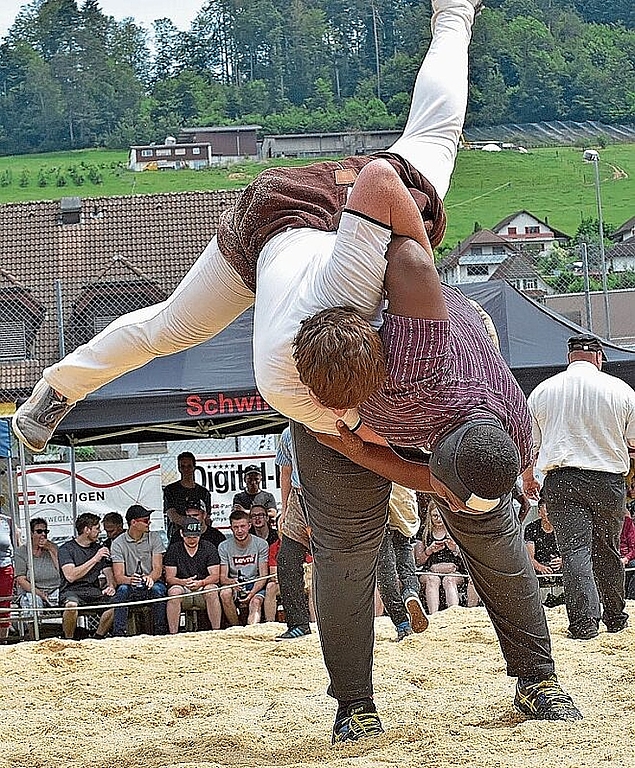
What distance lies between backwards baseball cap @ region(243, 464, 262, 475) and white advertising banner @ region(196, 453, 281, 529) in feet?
0.06

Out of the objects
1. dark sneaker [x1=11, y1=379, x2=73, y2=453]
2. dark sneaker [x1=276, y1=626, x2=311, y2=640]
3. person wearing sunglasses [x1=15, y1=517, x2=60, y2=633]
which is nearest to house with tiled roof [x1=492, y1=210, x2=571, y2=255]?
person wearing sunglasses [x1=15, y1=517, x2=60, y2=633]

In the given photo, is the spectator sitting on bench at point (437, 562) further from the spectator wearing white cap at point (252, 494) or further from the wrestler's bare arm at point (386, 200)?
the wrestler's bare arm at point (386, 200)

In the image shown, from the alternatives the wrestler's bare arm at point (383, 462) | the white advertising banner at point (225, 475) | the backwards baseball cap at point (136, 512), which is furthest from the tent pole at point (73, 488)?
the wrestler's bare arm at point (383, 462)

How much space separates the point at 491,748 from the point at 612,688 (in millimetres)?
1130

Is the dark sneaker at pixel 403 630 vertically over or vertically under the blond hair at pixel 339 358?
under

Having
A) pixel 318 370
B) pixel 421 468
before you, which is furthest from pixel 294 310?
pixel 421 468

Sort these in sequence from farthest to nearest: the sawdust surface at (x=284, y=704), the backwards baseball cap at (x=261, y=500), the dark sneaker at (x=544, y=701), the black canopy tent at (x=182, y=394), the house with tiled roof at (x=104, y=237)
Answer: the house with tiled roof at (x=104, y=237)
the backwards baseball cap at (x=261, y=500)
the black canopy tent at (x=182, y=394)
the dark sneaker at (x=544, y=701)
the sawdust surface at (x=284, y=704)

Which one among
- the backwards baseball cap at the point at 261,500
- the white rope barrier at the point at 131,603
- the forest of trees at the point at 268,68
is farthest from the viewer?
the forest of trees at the point at 268,68

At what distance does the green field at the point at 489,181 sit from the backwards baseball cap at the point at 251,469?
31859 mm

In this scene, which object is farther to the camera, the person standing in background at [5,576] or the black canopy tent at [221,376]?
the person standing in background at [5,576]

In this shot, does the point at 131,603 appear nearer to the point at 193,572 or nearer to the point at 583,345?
the point at 193,572

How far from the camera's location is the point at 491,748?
9.51 ft

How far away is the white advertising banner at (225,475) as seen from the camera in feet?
27.8

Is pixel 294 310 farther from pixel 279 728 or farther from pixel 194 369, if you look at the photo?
pixel 194 369
